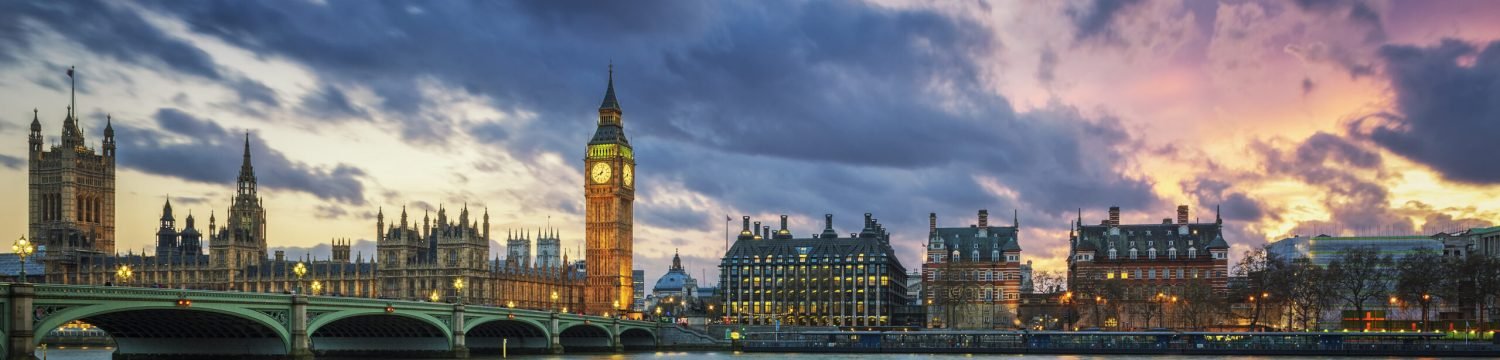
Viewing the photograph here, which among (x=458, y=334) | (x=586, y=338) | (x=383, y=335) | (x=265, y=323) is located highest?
(x=265, y=323)

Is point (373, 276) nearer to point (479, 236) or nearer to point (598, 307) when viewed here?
point (479, 236)

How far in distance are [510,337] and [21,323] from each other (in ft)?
216

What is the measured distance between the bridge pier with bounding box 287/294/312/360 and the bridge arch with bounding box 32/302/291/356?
479mm

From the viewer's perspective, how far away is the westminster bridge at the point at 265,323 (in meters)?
63.7

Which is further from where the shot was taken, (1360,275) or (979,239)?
(979,239)

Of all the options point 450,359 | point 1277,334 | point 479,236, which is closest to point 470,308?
point 450,359

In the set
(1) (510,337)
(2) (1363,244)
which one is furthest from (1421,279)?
(1) (510,337)

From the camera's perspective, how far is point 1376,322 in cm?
15925

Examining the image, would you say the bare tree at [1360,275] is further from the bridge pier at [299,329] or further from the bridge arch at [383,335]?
the bridge pier at [299,329]

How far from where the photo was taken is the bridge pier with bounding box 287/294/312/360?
80.1 meters

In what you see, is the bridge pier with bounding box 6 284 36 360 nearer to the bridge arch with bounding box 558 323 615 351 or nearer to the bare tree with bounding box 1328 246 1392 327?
the bridge arch with bounding box 558 323 615 351

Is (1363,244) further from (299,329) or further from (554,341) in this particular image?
(299,329)

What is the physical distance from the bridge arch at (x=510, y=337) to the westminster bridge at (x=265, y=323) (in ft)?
0.33

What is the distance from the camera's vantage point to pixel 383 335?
10731cm
